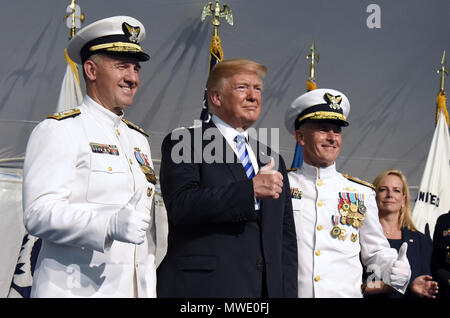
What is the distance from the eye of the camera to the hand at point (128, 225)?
2.16 m

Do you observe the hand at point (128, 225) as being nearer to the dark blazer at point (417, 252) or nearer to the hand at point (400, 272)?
the hand at point (400, 272)

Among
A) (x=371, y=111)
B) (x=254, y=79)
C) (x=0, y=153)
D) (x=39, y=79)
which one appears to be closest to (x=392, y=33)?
(x=371, y=111)

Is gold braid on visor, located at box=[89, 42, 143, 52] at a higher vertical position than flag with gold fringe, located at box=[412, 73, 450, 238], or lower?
higher

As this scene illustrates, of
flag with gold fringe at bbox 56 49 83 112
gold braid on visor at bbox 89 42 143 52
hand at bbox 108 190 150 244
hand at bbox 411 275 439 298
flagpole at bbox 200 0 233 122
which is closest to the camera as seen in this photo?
hand at bbox 108 190 150 244

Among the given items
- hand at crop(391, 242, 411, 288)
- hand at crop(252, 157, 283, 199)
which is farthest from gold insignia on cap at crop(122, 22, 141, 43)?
hand at crop(391, 242, 411, 288)

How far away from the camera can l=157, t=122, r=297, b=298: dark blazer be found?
2.48m

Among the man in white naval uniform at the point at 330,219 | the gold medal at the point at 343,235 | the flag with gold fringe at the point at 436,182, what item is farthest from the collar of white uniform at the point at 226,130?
the flag with gold fringe at the point at 436,182

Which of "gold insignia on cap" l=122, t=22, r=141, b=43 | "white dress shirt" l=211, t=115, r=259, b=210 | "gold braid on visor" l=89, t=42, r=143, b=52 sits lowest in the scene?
"white dress shirt" l=211, t=115, r=259, b=210

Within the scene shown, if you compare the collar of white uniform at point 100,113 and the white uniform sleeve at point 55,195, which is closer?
the white uniform sleeve at point 55,195

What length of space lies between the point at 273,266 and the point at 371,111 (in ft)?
20.0

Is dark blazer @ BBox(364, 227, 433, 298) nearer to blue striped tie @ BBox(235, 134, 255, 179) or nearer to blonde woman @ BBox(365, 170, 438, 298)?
blonde woman @ BBox(365, 170, 438, 298)

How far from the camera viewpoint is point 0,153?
6.11 m

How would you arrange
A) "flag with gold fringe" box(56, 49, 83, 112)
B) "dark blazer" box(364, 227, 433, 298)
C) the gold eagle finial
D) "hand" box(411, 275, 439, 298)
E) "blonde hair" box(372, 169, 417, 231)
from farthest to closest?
1. the gold eagle finial
2. "flag with gold fringe" box(56, 49, 83, 112)
3. "blonde hair" box(372, 169, 417, 231)
4. "dark blazer" box(364, 227, 433, 298)
5. "hand" box(411, 275, 439, 298)

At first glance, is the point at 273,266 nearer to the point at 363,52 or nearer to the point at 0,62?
the point at 0,62
